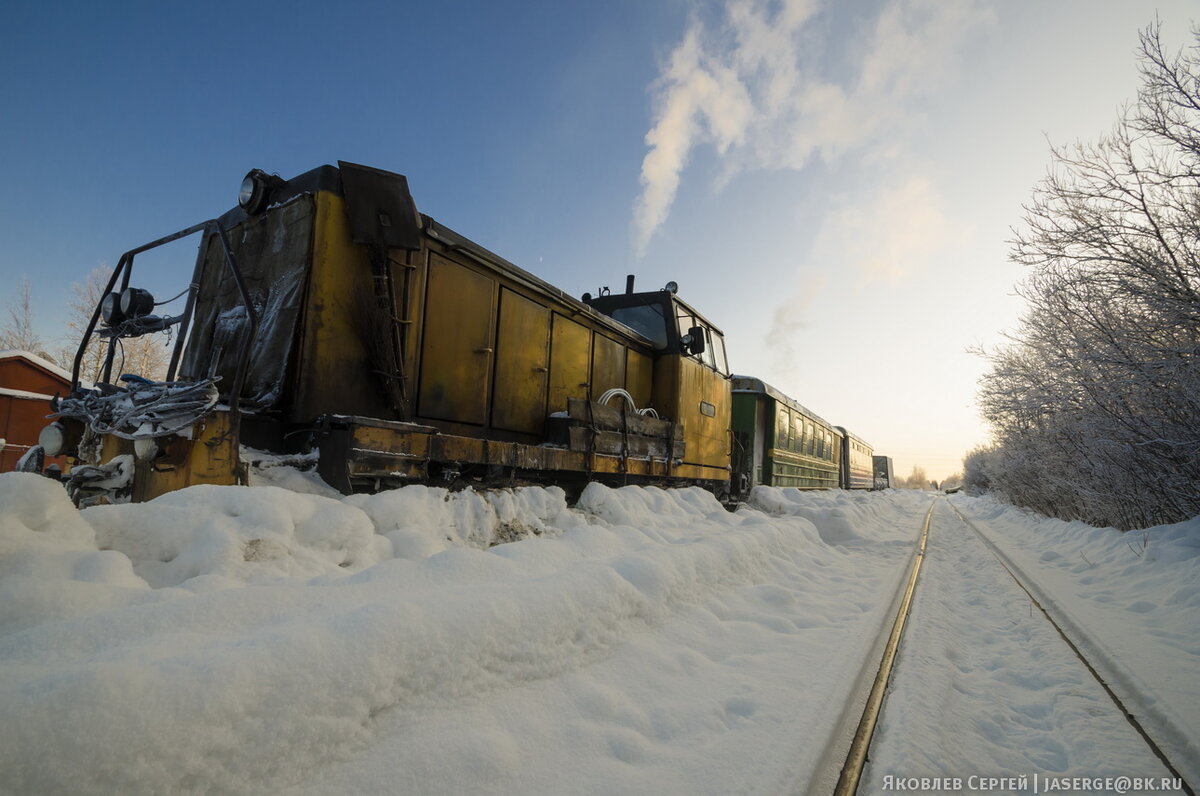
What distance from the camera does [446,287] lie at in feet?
13.0

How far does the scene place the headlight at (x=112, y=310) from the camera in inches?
144

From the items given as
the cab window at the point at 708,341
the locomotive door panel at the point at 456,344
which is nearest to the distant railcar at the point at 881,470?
the cab window at the point at 708,341

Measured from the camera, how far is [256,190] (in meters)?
3.70

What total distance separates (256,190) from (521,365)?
92.0 inches

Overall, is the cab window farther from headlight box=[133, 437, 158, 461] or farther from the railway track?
headlight box=[133, 437, 158, 461]

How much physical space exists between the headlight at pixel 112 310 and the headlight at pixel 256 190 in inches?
44.0

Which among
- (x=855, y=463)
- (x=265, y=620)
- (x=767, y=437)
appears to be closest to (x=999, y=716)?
(x=265, y=620)

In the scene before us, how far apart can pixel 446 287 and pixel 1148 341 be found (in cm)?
650

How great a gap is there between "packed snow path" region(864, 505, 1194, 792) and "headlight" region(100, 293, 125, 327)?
5.05 m

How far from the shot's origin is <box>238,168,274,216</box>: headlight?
3703 mm

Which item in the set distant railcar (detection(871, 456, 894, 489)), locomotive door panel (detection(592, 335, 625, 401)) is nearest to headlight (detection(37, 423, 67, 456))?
locomotive door panel (detection(592, 335, 625, 401))

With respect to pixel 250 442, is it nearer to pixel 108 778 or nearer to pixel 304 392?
pixel 304 392

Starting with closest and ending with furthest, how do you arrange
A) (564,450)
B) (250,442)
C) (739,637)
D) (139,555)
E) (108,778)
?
(108,778), (139,555), (739,637), (250,442), (564,450)

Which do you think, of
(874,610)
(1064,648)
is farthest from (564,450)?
(1064,648)
